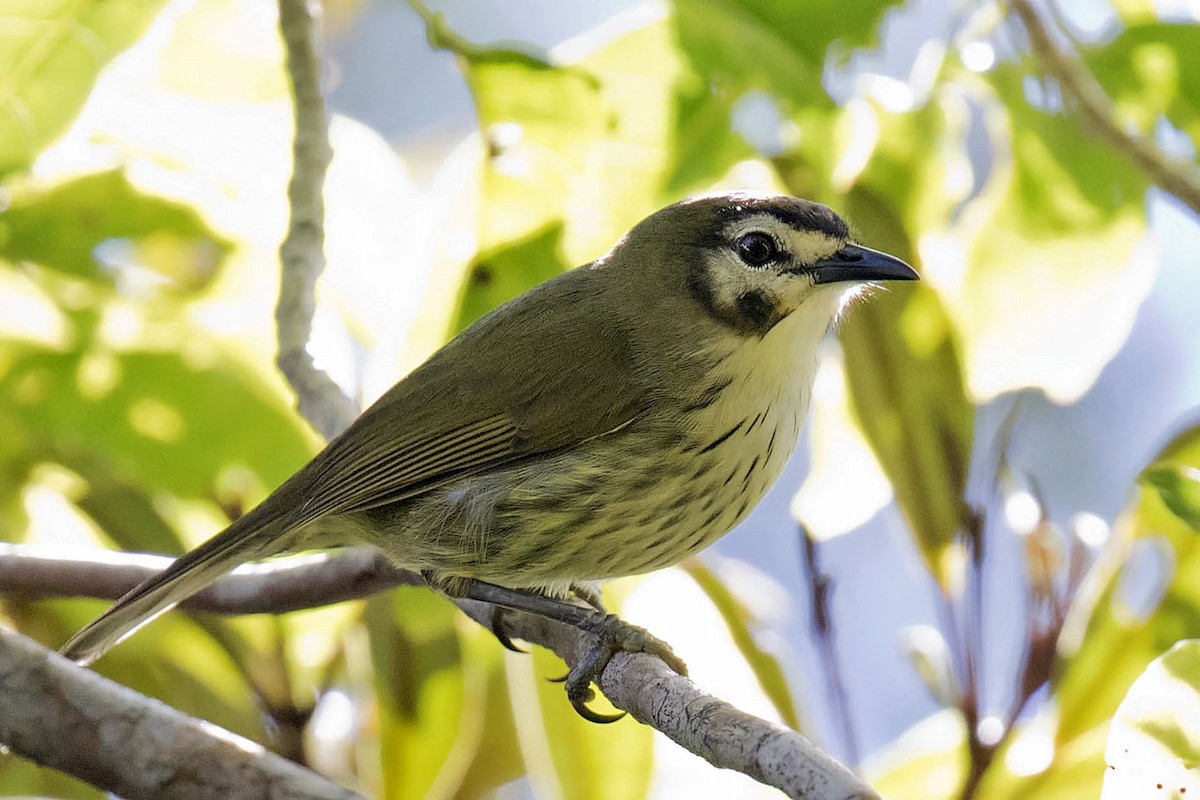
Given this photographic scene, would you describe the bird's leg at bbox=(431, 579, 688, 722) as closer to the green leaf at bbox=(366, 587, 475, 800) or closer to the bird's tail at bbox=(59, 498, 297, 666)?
the green leaf at bbox=(366, 587, 475, 800)

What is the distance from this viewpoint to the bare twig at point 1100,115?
2455mm

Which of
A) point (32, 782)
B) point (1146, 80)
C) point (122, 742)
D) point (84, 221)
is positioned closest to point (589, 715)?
point (122, 742)

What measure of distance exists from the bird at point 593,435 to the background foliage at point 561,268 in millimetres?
104

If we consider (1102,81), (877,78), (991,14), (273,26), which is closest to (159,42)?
(273,26)

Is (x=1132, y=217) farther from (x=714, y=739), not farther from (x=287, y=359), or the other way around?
(x=287, y=359)

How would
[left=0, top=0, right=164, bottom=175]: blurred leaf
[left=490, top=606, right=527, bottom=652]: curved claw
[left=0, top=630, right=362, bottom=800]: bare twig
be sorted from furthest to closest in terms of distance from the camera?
[left=490, top=606, right=527, bottom=652]: curved claw < [left=0, top=0, right=164, bottom=175]: blurred leaf < [left=0, top=630, right=362, bottom=800]: bare twig

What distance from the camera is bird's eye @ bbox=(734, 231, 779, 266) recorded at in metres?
2.74

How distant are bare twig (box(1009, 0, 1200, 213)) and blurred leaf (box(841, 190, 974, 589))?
0.43 m

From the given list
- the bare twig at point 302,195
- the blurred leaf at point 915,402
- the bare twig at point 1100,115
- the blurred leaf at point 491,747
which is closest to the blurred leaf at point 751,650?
the blurred leaf at point 915,402

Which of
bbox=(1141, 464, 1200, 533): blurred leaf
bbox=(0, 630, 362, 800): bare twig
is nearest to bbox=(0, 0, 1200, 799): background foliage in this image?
bbox=(0, 630, 362, 800): bare twig

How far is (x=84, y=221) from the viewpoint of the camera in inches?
106

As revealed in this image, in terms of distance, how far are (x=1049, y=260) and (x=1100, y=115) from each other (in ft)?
1.00

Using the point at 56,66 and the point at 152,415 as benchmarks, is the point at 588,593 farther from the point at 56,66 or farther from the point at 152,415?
the point at 56,66

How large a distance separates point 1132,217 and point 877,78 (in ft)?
1.95
